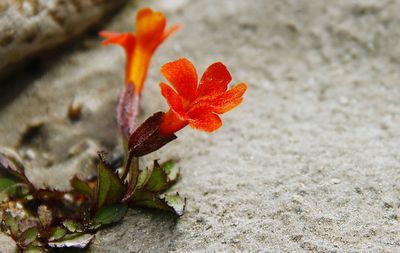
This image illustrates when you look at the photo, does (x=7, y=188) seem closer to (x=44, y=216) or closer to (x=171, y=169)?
(x=44, y=216)

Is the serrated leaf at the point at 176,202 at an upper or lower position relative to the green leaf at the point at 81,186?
lower

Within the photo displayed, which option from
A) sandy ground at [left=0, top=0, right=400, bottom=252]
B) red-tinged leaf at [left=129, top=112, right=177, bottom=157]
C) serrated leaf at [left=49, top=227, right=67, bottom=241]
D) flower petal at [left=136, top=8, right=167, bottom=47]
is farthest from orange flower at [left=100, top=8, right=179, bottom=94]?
serrated leaf at [left=49, top=227, right=67, bottom=241]

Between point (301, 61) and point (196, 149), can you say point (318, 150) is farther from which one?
point (301, 61)

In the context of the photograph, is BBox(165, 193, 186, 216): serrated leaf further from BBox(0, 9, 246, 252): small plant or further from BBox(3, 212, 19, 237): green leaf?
BBox(3, 212, 19, 237): green leaf

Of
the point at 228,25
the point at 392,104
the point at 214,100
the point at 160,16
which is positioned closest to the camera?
the point at 214,100

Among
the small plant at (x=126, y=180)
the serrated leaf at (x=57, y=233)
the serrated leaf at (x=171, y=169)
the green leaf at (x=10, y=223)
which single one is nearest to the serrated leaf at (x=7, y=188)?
the small plant at (x=126, y=180)

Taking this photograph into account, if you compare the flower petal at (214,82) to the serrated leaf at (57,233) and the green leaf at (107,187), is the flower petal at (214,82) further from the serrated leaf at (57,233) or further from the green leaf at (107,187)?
the serrated leaf at (57,233)

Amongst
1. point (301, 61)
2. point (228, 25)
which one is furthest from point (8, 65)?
point (301, 61)
